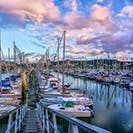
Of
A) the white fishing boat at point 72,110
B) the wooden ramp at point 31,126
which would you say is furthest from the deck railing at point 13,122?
the white fishing boat at point 72,110

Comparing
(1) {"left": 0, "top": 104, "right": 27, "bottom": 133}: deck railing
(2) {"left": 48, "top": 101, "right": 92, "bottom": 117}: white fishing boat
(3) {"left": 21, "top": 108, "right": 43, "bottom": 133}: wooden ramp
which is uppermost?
(1) {"left": 0, "top": 104, "right": 27, "bottom": 133}: deck railing

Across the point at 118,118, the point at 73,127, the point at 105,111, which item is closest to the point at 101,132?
the point at 73,127

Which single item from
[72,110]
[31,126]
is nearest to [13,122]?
[31,126]

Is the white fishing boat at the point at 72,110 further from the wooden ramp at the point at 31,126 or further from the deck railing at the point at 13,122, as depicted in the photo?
the deck railing at the point at 13,122

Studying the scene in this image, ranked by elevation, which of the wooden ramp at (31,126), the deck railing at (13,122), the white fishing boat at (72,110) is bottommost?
the white fishing boat at (72,110)

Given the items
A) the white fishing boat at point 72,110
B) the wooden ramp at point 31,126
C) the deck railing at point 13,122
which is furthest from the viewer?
the white fishing boat at point 72,110

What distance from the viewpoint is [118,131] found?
2023 centimetres

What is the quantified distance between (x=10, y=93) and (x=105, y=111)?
13.1m

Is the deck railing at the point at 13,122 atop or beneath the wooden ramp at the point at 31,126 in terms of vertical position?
atop

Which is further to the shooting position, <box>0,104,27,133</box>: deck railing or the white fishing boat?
the white fishing boat

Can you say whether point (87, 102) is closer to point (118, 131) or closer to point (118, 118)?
point (118, 118)

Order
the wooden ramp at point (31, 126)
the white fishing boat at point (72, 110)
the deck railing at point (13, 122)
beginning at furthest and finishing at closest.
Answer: the white fishing boat at point (72, 110) < the wooden ramp at point (31, 126) < the deck railing at point (13, 122)

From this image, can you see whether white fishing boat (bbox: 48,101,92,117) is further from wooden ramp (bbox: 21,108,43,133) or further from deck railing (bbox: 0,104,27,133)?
deck railing (bbox: 0,104,27,133)

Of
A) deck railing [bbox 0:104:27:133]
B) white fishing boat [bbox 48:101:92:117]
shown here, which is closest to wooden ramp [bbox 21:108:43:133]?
deck railing [bbox 0:104:27:133]
